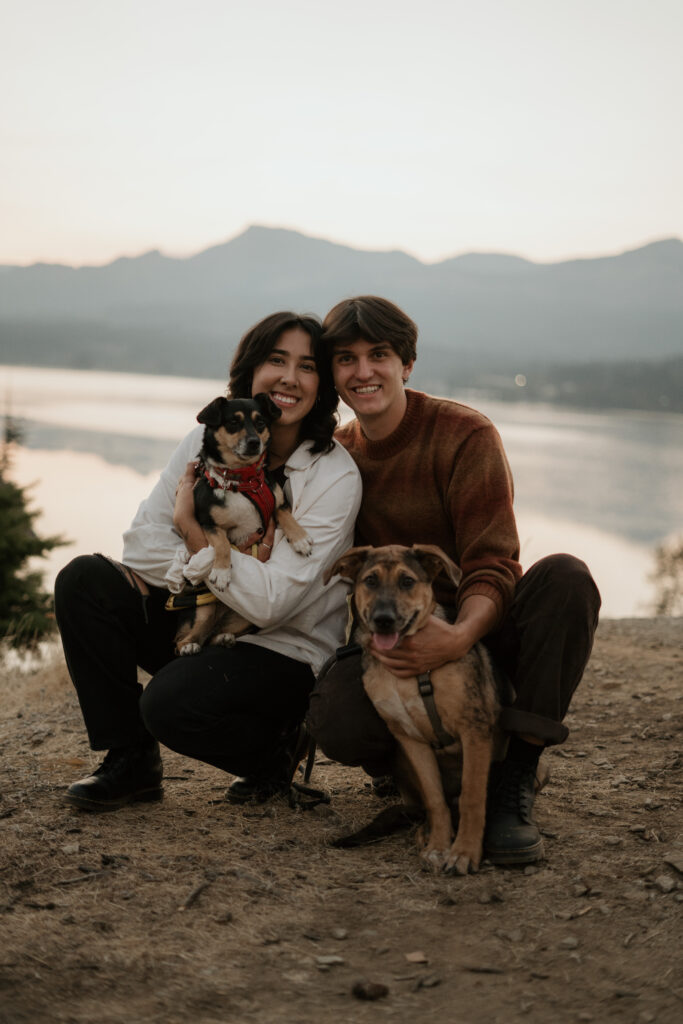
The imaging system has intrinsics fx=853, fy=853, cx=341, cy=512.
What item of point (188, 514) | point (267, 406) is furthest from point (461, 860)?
point (267, 406)

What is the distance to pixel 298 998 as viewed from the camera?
259 cm

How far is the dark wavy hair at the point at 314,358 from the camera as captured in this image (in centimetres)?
448

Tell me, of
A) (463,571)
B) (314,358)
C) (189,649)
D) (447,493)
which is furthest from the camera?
(314,358)

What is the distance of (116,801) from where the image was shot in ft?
13.9

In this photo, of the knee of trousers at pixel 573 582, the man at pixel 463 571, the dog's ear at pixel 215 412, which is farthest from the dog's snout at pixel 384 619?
the dog's ear at pixel 215 412

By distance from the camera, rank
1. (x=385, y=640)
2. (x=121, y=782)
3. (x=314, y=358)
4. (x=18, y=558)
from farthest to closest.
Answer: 1. (x=18, y=558)
2. (x=314, y=358)
3. (x=121, y=782)
4. (x=385, y=640)

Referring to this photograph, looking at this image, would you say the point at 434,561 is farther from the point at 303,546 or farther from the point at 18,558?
the point at 18,558

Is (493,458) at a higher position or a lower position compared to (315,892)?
higher

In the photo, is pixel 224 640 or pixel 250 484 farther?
pixel 250 484

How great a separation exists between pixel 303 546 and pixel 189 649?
32.1 inches

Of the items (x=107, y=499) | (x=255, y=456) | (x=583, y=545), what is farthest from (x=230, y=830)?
(x=107, y=499)

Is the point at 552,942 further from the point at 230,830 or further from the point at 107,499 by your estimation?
the point at 107,499

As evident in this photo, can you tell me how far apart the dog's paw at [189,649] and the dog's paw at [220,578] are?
0.40 metres

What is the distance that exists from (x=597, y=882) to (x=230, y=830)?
165 centimetres
